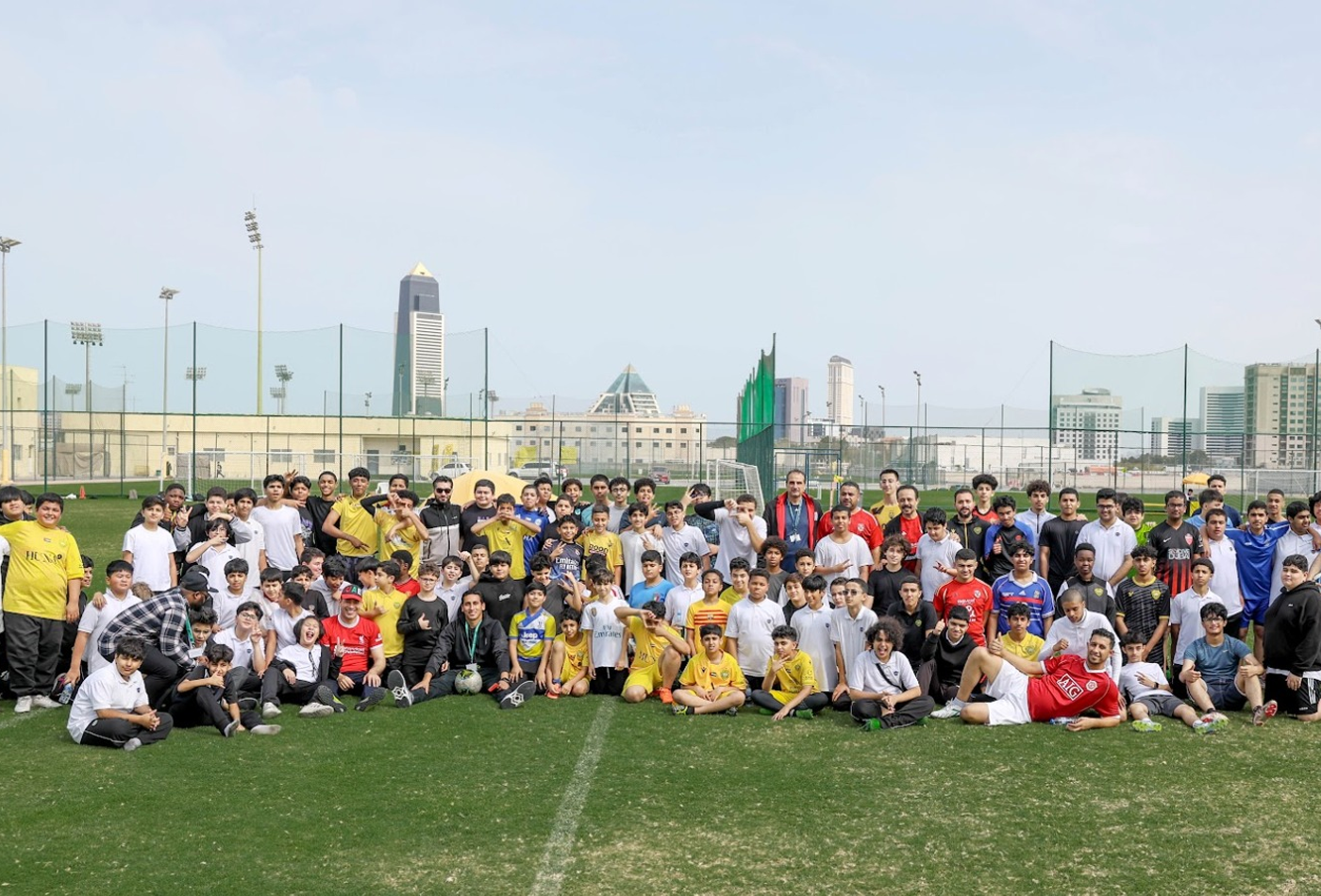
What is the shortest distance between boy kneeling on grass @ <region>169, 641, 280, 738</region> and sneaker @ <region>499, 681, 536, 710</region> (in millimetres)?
1570

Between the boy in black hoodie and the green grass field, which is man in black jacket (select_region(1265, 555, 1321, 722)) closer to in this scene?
the green grass field

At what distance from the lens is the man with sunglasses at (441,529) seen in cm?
965

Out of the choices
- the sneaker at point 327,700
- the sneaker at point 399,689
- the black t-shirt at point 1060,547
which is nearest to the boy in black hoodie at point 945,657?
the black t-shirt at point 1060,547

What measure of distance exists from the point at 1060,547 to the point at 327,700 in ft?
19.0

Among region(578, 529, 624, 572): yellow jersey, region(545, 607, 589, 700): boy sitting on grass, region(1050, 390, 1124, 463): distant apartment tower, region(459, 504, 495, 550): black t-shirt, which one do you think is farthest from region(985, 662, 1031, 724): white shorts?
region(1050, 390, 1124, 463): distant apartment tower

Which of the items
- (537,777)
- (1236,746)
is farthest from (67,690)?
(1236,746)

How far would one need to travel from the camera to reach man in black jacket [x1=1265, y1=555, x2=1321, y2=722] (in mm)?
7590

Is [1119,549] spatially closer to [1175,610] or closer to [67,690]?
[1175,610]

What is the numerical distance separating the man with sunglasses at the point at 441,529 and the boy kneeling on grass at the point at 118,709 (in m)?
3.03

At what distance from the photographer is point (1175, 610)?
8203 mm

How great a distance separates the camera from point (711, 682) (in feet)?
26.0

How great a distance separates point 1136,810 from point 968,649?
237cm

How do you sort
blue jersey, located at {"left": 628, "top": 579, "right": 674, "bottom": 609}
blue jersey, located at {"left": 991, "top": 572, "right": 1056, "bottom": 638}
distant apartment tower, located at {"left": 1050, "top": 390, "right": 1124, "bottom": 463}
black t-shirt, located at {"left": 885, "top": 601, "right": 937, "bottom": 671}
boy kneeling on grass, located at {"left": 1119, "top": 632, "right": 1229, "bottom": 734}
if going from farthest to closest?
distant apartment tower, located at {"left": 1050, "top": 390, "right": 1124, "bottom": 463}
blue jersey, located at {"left": 628, "top": 579, "right": 674, "bottom": 609}
blue jersey, located at {"left": 991, "top": 572, "right": 1056, "bottom": 638}
black t-shirt, located at {"left": 885, "top": 601, "right": 937, "bottom": 671}
boy kneeling on grass, located at {"left": 1119, "top": 632, "right": 1229, "bottom": 734}

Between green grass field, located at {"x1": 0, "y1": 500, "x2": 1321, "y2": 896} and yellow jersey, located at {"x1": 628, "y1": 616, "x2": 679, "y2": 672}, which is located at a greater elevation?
yellow jersey, located at {"x1": 628, "y1": 616, "x2": 679, "y2": 672}
